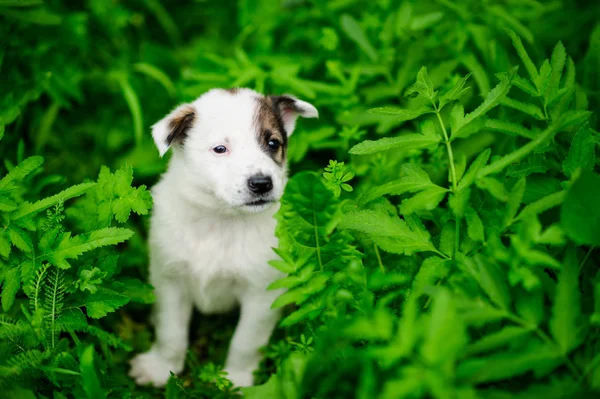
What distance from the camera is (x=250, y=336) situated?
3.46 metres

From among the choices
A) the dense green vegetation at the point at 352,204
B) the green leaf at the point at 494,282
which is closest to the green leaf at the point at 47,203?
the dense green vegetation at the point at 352,204

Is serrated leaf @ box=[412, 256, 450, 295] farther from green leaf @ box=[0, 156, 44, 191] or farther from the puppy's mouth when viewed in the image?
green leaf @ box=[0, 156, 44, 191]

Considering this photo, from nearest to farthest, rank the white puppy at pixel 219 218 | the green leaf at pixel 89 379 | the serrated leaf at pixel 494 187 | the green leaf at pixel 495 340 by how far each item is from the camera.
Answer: the green leaf at pixel 495 340 < the green leaf at pixel 89 379 < the serrated leaf at pixel 494 187 < the white puppy at pixel 219 218

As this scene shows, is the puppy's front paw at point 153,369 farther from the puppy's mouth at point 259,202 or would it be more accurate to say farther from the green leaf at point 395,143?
the green leaf at point 395,143

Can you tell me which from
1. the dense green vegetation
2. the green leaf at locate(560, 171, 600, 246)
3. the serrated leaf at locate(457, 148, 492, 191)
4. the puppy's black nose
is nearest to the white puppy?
the puppy's black nose

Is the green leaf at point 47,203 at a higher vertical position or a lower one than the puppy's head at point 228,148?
lower

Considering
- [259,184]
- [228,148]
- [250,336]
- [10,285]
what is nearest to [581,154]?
[259,184]

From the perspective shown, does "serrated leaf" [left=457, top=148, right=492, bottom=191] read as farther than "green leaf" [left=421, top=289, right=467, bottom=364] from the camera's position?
Yes

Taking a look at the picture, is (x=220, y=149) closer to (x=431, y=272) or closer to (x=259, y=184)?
(x=259, y=184)

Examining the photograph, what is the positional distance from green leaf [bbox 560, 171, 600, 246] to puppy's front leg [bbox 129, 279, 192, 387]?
2.39 metres

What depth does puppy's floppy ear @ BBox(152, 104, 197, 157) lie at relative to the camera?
10.3 ft

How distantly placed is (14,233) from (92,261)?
0.45m

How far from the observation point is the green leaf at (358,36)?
429 centimetres

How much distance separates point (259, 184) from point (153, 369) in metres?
1.68
